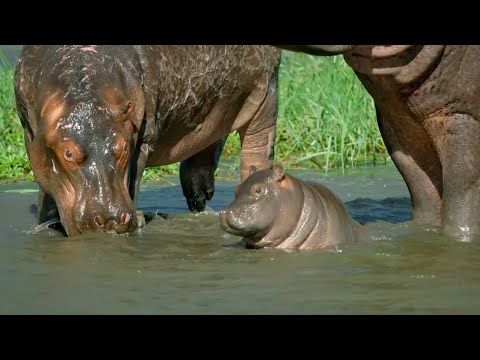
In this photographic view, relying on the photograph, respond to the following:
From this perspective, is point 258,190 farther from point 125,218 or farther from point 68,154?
point 68,154

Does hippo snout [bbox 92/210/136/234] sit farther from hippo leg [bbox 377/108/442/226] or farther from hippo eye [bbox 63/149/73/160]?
hippo leg [bbox 377/108/442/226]

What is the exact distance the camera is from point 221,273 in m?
5.66

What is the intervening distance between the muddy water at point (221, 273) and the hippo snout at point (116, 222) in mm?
49

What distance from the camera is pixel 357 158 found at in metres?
9.84

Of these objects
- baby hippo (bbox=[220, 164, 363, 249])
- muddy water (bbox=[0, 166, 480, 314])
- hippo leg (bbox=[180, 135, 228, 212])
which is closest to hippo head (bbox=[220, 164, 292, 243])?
baby hippo (bbox=[220, 164, 363, 249])

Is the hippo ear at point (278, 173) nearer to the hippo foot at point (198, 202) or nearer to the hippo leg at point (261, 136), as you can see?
the hippo leg at point (261, 136)

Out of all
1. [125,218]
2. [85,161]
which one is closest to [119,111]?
[85,161]

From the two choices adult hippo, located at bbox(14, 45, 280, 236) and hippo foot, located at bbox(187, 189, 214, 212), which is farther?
hippo foot, located at bbox(187, 189, 214, 212)

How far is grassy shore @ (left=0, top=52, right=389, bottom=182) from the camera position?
31.5ft

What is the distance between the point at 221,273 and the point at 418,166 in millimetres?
1703

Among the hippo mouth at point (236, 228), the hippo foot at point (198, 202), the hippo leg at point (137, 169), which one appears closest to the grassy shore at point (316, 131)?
the hippo foot at point (198, 202)

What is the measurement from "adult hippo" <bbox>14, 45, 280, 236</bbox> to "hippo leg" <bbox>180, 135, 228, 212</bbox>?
0.32 m
